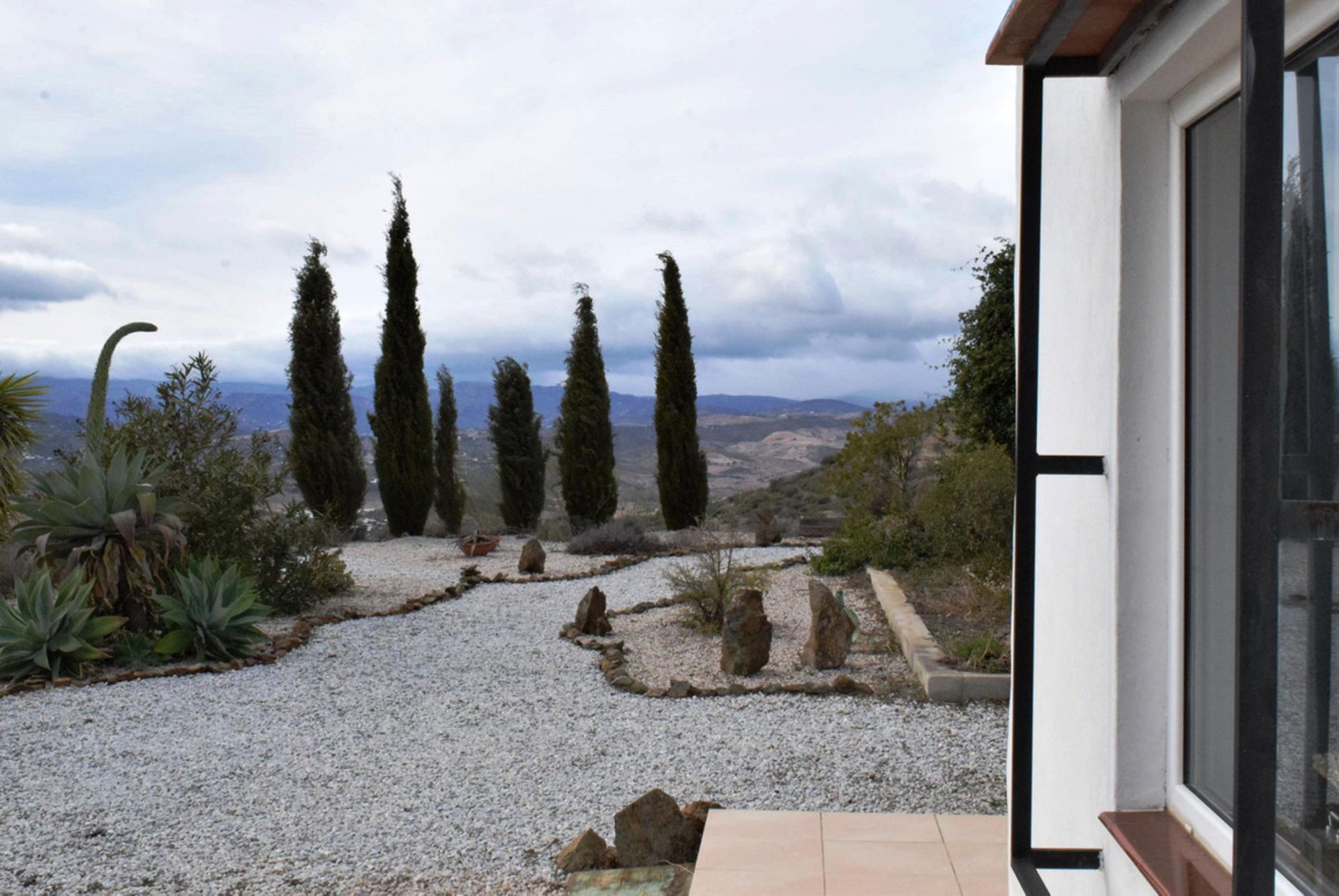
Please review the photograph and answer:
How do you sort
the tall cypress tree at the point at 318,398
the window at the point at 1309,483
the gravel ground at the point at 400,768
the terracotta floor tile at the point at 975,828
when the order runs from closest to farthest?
the window at the point at 1309,483 < the terracotta floor tile at the point at 975,828 < the gravel ground at the point at 400,768 < the tall cypress tree at the point at 318,398

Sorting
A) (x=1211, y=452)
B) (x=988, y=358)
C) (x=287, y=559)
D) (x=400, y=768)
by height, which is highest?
(x=988, y=358)

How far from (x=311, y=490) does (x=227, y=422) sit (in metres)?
6.63

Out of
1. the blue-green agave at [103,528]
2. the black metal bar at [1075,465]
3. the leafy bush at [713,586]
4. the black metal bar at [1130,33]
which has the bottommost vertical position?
the leafy bush at [713,586]

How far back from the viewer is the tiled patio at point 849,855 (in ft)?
9.00

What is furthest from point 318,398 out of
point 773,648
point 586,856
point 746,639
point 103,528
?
point 586,856

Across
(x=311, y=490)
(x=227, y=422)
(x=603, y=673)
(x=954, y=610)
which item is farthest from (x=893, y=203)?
(x=311, y=490)

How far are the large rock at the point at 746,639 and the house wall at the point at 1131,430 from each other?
3735 millimetres

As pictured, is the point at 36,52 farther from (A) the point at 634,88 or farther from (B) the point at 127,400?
(A) the point at 634,88

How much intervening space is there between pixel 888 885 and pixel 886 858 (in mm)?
196

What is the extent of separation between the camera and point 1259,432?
987mm

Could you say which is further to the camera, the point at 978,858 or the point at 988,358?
the point at 988,358

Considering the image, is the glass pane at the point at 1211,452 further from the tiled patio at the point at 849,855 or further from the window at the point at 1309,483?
the tiled patio at the point at 849,855

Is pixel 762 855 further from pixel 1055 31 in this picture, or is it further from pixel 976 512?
pixel 976 512

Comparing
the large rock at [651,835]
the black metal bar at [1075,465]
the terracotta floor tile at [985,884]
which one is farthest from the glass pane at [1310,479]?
the large rock at [651,835]
